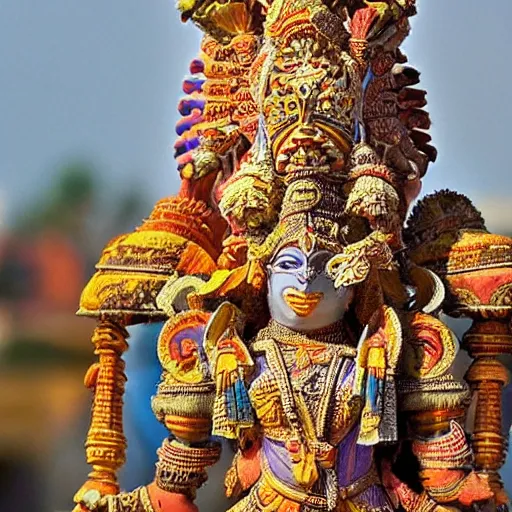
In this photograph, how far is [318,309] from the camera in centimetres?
210

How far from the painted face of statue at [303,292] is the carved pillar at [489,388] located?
325mm

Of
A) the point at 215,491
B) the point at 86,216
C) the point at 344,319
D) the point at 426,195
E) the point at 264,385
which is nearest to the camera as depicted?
the point at 264,385

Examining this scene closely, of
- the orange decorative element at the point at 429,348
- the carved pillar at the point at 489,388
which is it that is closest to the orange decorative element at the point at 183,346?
the orange decorative element at the point at 429,348

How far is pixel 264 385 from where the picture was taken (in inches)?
81.4

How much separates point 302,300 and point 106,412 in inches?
20.7

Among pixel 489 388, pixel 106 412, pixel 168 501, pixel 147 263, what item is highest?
pixel 147 263

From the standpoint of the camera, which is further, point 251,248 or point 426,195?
point 426,195

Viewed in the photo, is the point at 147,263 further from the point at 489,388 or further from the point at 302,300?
Result: the point at 489,388

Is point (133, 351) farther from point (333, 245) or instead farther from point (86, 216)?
point (86, 216)

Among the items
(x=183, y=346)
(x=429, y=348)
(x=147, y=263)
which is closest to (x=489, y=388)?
(x=429, y=348)

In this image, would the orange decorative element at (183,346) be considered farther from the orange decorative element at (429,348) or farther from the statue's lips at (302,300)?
the orange decorative element at (429,348)

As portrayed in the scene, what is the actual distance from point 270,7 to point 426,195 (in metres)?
0.55

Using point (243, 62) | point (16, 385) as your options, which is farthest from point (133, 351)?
point (16, 385)

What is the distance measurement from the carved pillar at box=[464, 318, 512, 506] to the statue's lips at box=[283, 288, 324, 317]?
15.3 inches
